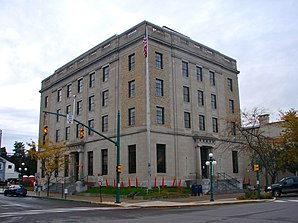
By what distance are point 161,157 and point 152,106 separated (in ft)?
17.7

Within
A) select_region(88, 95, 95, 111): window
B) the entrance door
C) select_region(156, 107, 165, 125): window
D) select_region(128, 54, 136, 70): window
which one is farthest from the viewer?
select_region(88, 95, 95, 111): window

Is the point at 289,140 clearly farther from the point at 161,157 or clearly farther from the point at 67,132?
the point at 67,132

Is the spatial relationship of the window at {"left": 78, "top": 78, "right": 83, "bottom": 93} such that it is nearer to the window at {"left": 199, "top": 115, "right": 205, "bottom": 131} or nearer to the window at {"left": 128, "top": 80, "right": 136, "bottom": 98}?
the window at {"left": 128, "top": 80, "right": 136, "bottom": 98}

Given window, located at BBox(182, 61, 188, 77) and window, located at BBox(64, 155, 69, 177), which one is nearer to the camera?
window, located at BBox(182, 61, 188, 77)

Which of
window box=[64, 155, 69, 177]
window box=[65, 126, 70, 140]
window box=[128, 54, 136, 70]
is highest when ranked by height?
window box=[128, 54, 136, 70]

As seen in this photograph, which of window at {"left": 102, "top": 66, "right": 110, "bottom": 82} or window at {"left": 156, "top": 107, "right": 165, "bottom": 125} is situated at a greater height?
window at {"left": 102, "top": 66, "right": 110, "bottom": 82}

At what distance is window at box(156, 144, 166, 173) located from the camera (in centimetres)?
3605

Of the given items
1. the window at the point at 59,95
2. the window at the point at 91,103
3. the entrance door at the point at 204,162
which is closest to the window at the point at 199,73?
the entrance door at the point at 204,162

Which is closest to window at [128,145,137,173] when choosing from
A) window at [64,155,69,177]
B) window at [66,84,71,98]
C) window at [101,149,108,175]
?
window at [101,149,108,175]

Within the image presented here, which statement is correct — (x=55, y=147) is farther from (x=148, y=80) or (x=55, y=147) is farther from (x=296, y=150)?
(x=296, y=150)

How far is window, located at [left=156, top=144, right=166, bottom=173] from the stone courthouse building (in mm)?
72

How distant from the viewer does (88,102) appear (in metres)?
45.4

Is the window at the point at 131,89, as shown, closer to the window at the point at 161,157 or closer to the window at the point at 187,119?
the window at the point at 161,157

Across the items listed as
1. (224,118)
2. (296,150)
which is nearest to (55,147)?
(224,118)
